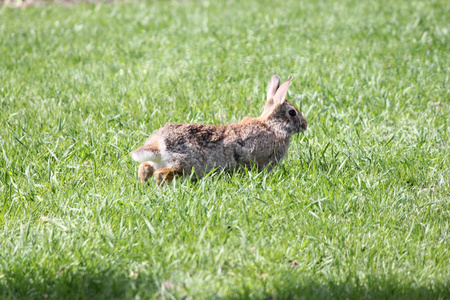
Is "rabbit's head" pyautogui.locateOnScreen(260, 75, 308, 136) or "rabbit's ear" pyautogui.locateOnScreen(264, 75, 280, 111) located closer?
"rabbit's head" pyautogui.locateOnScreen(260, 75, 308, 136)

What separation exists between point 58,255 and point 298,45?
18.7 ft

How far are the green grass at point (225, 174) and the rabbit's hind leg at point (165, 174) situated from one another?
0.25ft

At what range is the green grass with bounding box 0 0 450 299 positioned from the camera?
10.5ft

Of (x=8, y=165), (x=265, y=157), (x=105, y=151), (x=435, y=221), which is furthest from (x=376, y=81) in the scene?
(x=8, y=165)

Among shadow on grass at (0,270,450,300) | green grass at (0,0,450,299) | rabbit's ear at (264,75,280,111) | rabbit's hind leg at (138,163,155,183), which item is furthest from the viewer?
rabbit's ear at (264,75,280,111)

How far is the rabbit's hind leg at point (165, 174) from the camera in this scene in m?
4.17

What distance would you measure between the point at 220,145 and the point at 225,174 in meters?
0.25

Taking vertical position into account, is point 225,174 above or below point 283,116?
below

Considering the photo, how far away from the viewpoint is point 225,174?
452 cm

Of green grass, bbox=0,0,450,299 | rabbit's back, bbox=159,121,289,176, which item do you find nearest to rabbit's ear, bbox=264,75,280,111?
rabbit's back, bbox=159,121,289,176

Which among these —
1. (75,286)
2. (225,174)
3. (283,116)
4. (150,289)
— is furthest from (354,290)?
(283,116)

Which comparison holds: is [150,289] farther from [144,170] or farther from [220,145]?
[220,145]

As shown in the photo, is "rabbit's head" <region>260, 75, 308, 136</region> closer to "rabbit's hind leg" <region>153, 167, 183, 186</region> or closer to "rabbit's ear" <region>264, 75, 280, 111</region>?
"rabbit's ear" <region>264, 75, 280, 111</region>

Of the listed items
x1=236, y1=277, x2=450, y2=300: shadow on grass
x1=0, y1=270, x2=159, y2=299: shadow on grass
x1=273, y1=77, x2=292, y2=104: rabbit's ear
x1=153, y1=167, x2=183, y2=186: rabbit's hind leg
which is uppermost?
x1=273, y1=77, x2=292, y2=104: rabbit's ear
